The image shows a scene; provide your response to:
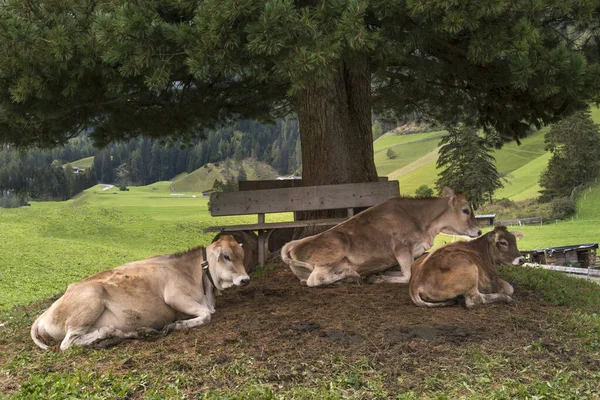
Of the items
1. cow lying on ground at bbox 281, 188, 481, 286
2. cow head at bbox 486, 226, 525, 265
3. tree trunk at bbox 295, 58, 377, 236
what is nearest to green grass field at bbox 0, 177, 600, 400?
cow lying on ground at bbox 281, 188, 481, 286

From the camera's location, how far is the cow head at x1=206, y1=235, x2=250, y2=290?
807 cm

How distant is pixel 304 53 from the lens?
22.8 ft

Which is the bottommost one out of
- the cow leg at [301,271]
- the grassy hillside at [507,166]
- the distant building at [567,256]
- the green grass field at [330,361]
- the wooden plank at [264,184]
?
the distant building at [567,256]

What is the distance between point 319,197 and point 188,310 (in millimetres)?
3370

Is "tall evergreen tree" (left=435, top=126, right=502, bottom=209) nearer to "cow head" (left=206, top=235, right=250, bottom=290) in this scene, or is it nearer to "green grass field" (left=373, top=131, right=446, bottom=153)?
"cow head" (left=206, top=235, right=250, bottom=290)

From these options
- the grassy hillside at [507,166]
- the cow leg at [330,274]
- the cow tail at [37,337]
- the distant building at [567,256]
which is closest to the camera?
the cow tail at [37,337]

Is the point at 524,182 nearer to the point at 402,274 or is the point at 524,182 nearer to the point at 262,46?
the point at 402,274

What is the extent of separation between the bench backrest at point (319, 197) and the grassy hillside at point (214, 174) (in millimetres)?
114727

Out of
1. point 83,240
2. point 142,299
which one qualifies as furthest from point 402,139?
point 142,299

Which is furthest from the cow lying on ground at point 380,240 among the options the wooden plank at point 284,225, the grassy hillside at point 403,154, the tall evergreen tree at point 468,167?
the grassy hillside at point 403,154

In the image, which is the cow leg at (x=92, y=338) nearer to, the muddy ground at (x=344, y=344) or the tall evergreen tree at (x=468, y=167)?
the muddy ground at (x=344, y=344)

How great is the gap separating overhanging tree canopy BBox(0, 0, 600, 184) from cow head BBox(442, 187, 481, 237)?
73.1 inches

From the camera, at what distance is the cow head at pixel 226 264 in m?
8.07

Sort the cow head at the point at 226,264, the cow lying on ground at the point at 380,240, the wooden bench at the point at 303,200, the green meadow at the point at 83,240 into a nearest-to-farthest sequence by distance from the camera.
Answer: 1. the cow head at the point at 226,264
2. the cow lying on ground at the point at 380,240
3. the wooden bench at the point at 303,200
4. the green meadow at the point at 83,240
